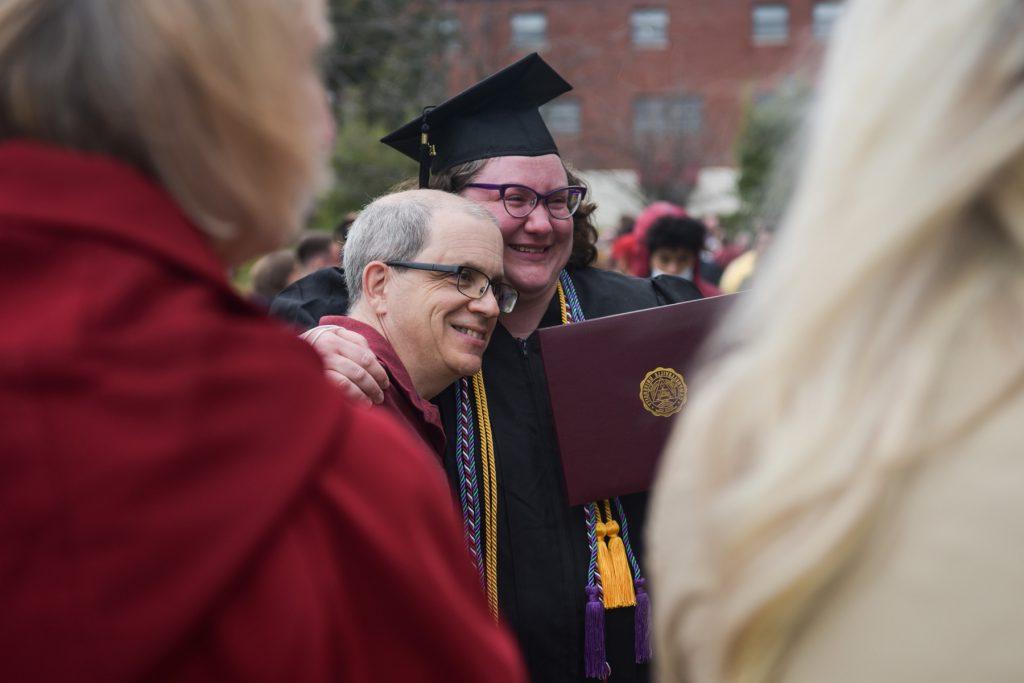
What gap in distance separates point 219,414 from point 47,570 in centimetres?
23

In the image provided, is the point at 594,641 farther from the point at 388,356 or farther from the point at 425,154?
the point at 425,154

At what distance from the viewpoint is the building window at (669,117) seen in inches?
1145

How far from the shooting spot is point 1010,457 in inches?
41.8

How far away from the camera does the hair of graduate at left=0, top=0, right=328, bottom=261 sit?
48.4 inches

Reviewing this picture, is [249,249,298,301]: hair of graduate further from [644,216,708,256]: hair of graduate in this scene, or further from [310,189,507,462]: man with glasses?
[310,189,507,462]: man with glasses

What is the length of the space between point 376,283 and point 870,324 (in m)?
1.79

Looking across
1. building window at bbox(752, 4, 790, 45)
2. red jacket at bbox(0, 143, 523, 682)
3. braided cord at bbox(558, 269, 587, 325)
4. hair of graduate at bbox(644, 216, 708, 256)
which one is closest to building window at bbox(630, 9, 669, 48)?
building window at bbox(752, 4, 790, 45)

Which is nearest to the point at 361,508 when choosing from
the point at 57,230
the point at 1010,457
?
the point at 57,230

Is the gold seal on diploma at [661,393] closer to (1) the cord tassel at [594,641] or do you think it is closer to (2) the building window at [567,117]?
(1) the cord tassel at [594,641]

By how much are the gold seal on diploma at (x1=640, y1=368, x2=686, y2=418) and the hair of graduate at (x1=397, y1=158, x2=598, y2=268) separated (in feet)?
1.86

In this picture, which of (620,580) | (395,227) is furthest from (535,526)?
(395,227)

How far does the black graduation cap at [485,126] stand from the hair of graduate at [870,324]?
213 centimetres

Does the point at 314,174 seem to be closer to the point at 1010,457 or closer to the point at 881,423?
the point at 881,423

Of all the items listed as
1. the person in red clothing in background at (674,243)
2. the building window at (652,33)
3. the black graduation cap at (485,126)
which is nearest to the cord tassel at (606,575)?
the black graduation cap at (485,126)
